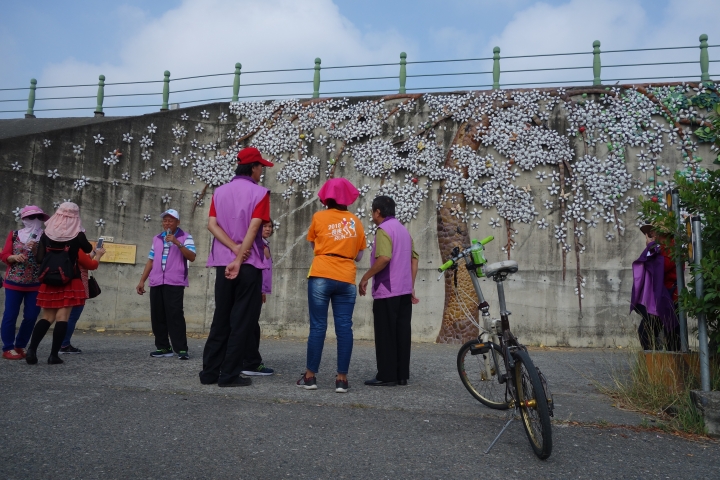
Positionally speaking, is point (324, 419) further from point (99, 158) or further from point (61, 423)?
point (99, 158)

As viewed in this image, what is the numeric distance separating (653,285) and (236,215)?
393 cm

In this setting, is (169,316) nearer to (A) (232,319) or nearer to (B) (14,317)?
(B) (14,317)

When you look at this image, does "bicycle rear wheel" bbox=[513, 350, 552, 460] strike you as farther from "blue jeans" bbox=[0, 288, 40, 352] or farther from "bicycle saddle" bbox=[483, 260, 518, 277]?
"blue jeans" bbox=[0, 288, 40, 352]

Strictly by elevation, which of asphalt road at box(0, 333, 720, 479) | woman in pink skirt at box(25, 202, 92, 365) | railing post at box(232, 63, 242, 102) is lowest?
asphalt road at box(0, 333, 720, 479)

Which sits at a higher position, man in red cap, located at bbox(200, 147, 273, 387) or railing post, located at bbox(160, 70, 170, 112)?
railing post, located at bbox(160, 70, 170, 112)

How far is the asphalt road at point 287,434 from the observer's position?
307 centimetres

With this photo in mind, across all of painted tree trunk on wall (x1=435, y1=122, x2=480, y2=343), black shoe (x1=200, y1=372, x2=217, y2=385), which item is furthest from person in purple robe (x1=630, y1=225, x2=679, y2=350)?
painted tree trunk on wall (x1=435, y1=122, x2=480, y2=343)

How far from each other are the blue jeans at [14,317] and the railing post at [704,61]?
10.6m

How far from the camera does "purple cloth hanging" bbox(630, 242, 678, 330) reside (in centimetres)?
589

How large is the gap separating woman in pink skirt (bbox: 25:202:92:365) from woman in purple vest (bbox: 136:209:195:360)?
90 centimetres

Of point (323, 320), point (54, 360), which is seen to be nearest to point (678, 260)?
point (323, 320)

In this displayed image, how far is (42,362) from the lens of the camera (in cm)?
614

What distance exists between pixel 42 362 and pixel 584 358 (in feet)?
21.4

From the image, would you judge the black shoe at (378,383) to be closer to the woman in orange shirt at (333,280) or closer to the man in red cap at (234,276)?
the woman in orange shirt at (333,280)
